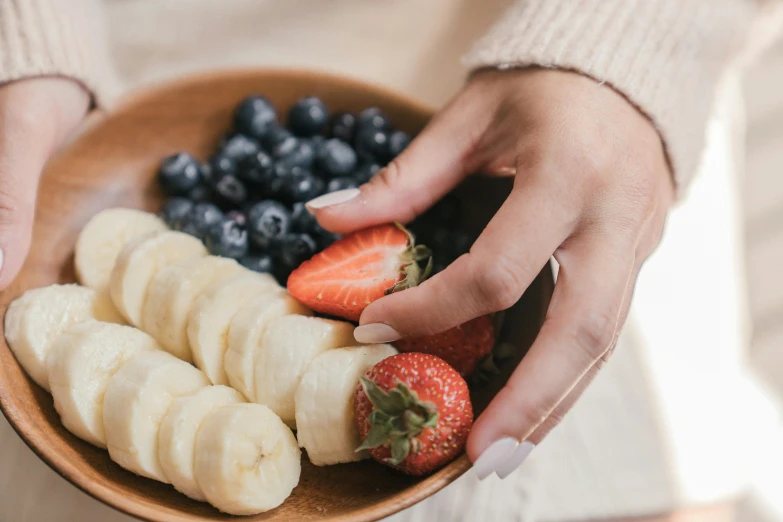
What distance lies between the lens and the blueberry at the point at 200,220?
0.85 m

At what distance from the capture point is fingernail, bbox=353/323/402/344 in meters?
0.66

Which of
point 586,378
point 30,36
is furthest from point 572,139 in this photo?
point 30,36

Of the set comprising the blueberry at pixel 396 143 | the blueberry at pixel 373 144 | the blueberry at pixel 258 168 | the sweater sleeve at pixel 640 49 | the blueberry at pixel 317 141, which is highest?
the sweater sleeve at pixel 640 49

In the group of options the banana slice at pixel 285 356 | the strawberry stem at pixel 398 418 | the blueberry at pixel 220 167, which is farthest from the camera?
the blueberry at pixel 220 167

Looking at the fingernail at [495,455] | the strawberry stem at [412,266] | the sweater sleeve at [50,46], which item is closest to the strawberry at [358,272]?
the strawberry stem at [412,266]

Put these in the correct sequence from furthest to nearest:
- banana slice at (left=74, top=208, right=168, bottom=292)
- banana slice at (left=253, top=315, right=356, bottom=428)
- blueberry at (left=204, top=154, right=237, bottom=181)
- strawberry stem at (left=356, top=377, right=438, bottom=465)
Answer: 1. blueberry at (left=204, top=154, right=237, bottom=181)
2. banana slice at (left=74, top=208, right=168, bottom=292)
3. banana slice at (left=253, top=315, right=356, bottom=428)
4. strawberry stem at (left=356, top=377, right=438, bottom=465)

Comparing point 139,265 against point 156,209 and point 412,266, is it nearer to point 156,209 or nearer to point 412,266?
point 156,209

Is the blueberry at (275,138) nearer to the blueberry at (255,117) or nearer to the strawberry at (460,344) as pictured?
the blueberry at (255,117)

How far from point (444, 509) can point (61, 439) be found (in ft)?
1.64

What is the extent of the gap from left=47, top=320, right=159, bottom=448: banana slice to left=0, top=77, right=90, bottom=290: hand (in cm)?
13

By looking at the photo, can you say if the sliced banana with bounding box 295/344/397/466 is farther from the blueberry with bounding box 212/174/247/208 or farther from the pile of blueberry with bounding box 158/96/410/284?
the blueberry with bounding box 212/174/247/208

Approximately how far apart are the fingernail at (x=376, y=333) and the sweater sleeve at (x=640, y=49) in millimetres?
387

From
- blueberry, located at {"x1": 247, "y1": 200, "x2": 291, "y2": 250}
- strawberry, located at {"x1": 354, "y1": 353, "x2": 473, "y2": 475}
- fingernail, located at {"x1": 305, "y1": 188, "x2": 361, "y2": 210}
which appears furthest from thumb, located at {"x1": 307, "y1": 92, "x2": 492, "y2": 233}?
strawberry, located at {"x1": 354, "y1": 353, "x2": 473, "y2": 475}

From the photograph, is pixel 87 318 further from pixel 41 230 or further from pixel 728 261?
pixel 728 261
